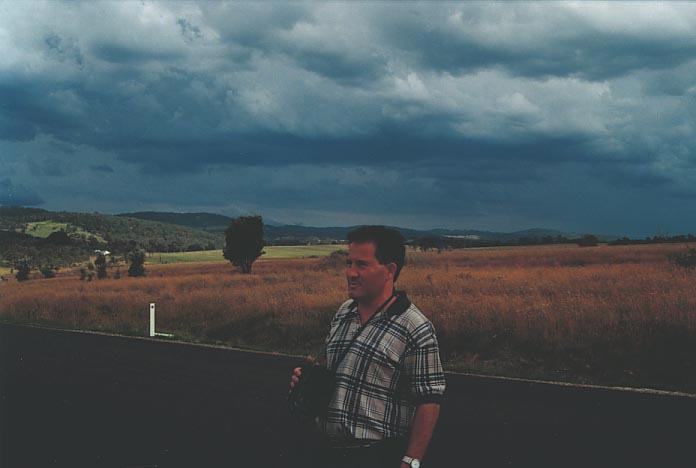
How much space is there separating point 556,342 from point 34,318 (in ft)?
72.4

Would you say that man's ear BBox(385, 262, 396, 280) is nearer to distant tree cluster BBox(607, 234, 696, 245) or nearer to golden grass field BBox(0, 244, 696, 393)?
golden grass field BBox(0, 244, 696, 393)

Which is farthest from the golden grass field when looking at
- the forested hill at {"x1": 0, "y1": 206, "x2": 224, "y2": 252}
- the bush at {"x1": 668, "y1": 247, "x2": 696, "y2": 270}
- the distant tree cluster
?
the forested hill at {"x1": 0, "y1": 206, "x2": 224, "y2": 252}

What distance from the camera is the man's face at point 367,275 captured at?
3314mm

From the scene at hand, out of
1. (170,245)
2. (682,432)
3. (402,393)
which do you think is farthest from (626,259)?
(170,245)

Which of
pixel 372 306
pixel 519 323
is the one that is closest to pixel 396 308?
pixel 372 306

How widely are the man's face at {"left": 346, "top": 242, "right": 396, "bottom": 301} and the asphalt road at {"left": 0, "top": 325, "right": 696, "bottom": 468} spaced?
4136 mm

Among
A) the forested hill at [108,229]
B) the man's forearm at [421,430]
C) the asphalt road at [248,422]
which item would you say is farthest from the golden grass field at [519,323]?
the forested hill at [108,229]

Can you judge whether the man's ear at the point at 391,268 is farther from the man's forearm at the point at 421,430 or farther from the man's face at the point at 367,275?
the man's forearm at the point at 421,430

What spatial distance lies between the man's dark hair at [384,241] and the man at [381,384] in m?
0.04

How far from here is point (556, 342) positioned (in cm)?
1412

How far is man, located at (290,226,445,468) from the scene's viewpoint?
3.21 m

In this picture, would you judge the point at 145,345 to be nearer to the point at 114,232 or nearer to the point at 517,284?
the point at 517,284

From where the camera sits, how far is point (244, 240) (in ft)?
213

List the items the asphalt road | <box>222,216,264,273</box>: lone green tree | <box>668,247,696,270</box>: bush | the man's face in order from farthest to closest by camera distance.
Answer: <box>222,216,264,273</box>: lone green tree
<box>668,247,696,270</box>: bush
the asphalt road
the man's face
